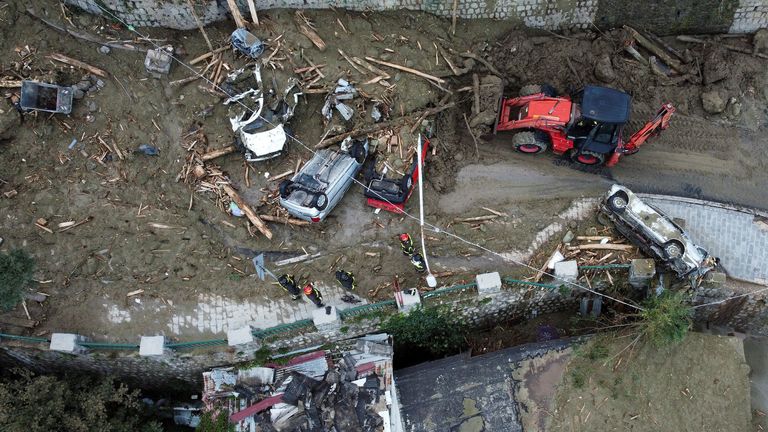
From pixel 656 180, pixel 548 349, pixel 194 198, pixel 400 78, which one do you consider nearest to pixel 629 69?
pixel 656 180

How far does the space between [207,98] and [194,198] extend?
2.91 meters

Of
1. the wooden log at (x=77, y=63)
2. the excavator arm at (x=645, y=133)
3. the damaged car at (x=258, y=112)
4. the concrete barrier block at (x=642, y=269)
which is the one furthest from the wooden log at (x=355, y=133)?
the concrete barrier block at (x=642, y=269)

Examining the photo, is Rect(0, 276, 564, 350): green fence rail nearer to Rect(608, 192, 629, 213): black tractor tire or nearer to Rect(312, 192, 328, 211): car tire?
Rect(312, 192, 328, 211): car tire

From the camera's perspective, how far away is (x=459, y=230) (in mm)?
14883

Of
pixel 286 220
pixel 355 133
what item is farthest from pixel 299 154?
pixel 286 220

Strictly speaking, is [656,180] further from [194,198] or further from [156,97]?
[156,97]

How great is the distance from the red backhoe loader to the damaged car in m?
5.97

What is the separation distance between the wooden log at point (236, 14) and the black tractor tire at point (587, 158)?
9905mm

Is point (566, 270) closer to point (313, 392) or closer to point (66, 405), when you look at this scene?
point (313, 392)

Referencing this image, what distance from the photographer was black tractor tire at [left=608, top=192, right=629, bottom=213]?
13914mm

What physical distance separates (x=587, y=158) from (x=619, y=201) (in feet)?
6.03

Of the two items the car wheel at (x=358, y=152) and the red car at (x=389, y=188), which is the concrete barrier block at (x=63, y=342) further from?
→ the car wheel at (x=358, y=152)

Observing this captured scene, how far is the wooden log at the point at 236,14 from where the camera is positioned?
15172 mm

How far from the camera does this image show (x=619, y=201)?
549 inches
